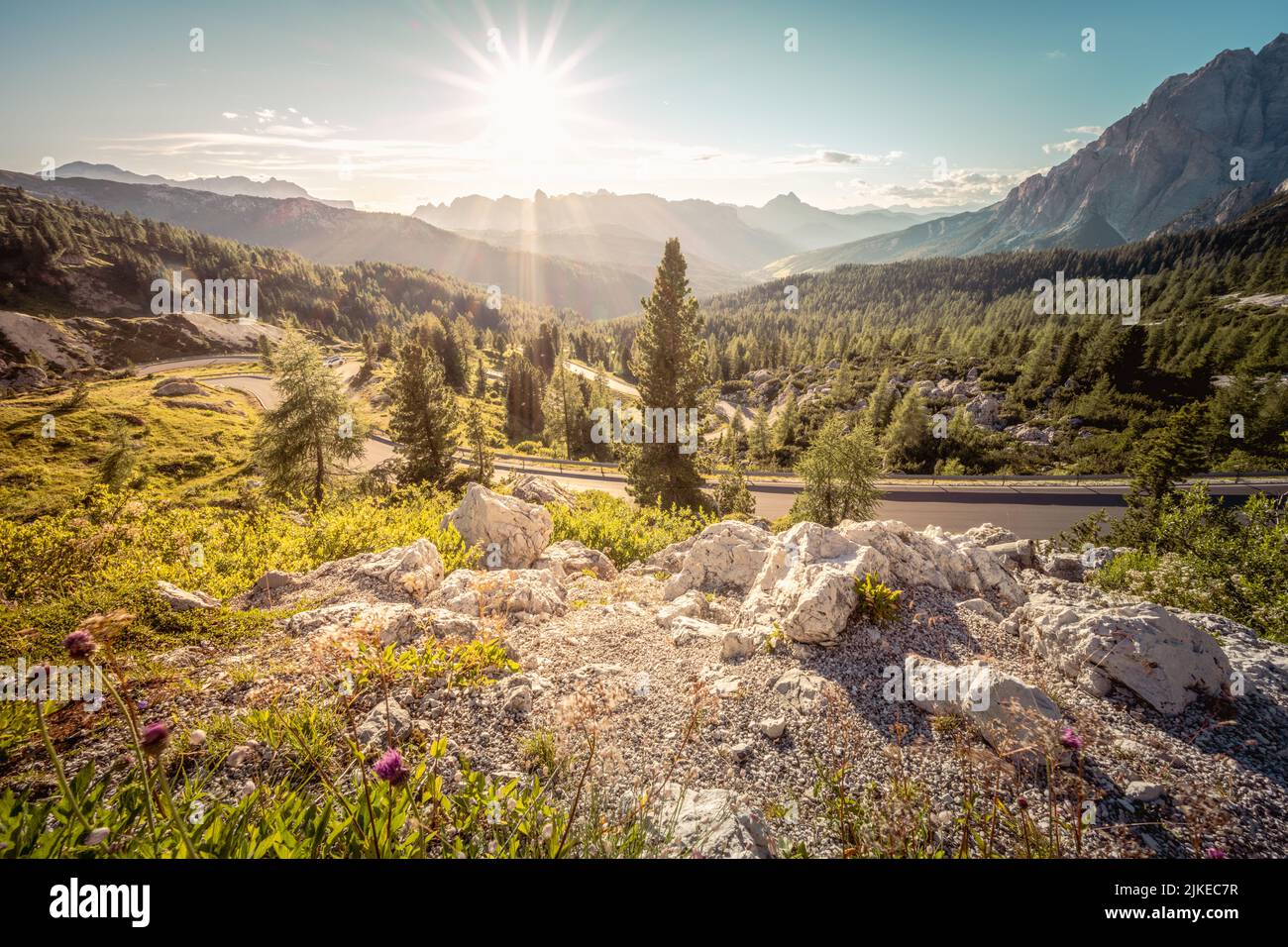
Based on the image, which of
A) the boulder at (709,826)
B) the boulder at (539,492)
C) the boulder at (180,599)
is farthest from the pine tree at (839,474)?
the boulder at (180,599)

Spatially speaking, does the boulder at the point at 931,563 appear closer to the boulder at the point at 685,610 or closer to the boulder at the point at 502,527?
the boulder at the point at 685,610

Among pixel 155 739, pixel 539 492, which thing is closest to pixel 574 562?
pixel 539 492

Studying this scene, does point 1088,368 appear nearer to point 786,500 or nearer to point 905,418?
point 905,418

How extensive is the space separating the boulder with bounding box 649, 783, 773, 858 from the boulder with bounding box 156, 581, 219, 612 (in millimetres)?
7788

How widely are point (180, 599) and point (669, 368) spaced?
18.8 meters

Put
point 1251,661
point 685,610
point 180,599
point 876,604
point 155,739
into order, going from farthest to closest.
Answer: point 685,610 → point 876,604 → point 180,599 → point 1251,661 → point 155,739

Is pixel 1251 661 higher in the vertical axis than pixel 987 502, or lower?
higher

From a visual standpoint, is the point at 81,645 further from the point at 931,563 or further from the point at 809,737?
the point at 931,563

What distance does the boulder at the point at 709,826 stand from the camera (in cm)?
366

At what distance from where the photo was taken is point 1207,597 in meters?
10.6

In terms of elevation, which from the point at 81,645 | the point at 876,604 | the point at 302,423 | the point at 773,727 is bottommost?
the point at 773,727

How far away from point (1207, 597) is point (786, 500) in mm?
29121

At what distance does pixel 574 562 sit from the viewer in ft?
43.7
